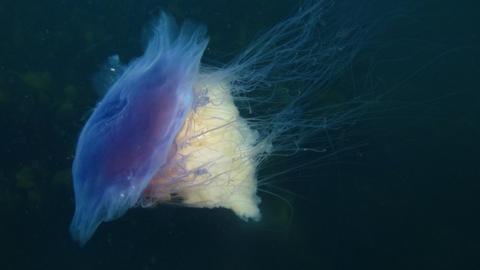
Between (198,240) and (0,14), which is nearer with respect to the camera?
(198,240)

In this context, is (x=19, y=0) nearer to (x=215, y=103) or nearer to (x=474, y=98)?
(x=215, y=103)

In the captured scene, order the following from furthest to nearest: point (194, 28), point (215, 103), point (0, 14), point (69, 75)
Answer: point (0, 14) < point (69, 75) < point (215, 103) < point (194, 28)

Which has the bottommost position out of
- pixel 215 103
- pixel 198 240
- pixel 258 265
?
pixel 258 265

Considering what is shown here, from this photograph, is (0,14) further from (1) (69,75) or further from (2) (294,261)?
(2) (294,261)

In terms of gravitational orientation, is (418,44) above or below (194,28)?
above

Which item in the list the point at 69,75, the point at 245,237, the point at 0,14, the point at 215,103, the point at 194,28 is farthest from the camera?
the point at 0,14

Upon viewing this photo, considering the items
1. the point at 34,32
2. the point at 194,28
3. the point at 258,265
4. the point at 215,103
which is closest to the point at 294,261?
the point at 258,265

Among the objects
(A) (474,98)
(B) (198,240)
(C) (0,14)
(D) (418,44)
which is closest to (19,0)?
(C) (0,14)
